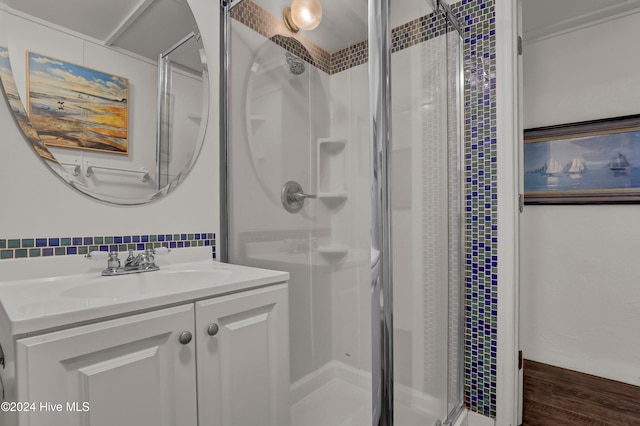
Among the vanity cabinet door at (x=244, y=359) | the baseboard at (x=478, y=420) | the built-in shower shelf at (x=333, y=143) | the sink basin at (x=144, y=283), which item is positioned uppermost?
the built-in shower shelf at (x=333, y=143)

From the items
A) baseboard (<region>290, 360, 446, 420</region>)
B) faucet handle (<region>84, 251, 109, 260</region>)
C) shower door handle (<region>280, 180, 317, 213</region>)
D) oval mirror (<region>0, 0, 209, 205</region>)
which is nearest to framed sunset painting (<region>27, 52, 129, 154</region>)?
oval mirror (<region>0, 0, 209, 205</region>)

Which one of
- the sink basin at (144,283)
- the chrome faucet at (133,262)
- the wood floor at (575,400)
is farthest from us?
the wood floor at (575,400)

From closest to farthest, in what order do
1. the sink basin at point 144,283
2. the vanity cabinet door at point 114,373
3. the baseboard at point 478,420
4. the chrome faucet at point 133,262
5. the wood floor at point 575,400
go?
the vanity cabinet door at point 114,373, the sink basin at point 144,283, the chrome faucet at point 133,262, the baseboard at point 478,420, the wood floor at point 575,400

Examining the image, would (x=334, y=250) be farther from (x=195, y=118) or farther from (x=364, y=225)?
(x=195, y=118)

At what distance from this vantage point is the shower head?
52.4 inches

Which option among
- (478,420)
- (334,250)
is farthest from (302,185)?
(478,420)

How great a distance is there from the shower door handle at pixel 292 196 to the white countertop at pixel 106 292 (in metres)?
0.34

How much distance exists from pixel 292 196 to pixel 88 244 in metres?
0.76

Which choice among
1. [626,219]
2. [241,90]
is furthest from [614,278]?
[241,90]

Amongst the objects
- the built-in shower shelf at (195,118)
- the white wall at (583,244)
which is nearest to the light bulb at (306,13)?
the built-in shower shelf at (195,118)

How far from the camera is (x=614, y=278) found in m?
2.18

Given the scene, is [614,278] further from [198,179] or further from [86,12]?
[86,12]

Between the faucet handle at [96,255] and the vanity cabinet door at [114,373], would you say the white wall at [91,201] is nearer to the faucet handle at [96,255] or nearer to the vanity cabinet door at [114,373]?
the faucet handle at [96,255]

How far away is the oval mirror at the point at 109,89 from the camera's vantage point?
98 cm
